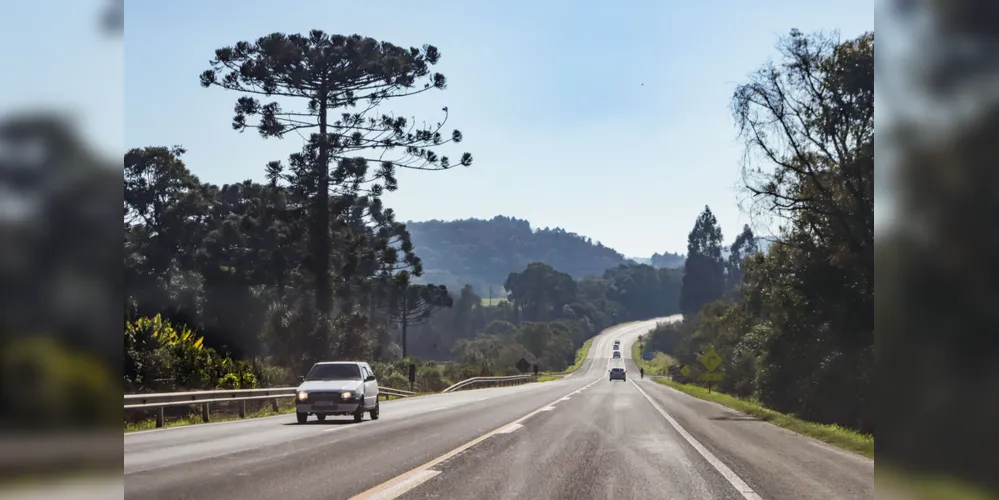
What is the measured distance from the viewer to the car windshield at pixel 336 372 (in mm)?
26250

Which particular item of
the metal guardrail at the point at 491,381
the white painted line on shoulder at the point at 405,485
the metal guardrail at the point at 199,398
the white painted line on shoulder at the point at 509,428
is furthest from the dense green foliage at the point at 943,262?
the metal guardrail at the point at 491,381

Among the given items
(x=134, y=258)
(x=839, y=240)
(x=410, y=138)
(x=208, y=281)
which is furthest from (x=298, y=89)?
(x=839, y=240)

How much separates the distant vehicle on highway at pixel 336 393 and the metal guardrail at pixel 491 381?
3675cm

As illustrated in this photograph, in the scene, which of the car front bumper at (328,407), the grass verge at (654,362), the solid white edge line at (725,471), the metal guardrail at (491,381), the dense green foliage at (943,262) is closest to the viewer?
the dense green foliage at (943,262)

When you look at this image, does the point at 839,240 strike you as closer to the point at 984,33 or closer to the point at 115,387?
the point at 984,33

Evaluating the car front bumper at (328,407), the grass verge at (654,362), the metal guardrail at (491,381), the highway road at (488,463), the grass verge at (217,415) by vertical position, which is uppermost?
the highway road at (488,463)

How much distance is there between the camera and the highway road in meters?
10.0

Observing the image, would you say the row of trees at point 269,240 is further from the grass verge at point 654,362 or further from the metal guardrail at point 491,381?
the grass verge at point 654,362

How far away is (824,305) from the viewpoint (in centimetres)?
3478

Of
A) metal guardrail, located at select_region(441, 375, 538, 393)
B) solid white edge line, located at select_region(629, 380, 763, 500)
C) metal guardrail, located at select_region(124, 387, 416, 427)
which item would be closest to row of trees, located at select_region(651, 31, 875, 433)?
solid white edge line, located at select_region(629, 380, 763, 500)

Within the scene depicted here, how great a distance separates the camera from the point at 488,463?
13.0 meters

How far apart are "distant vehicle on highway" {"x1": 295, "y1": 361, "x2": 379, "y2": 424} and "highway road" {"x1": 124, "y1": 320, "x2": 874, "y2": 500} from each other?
96.6 inches

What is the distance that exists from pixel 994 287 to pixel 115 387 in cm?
419

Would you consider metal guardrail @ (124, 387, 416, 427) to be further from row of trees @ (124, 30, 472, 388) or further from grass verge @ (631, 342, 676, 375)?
grass verge @ (631, 342, 676, 375)
